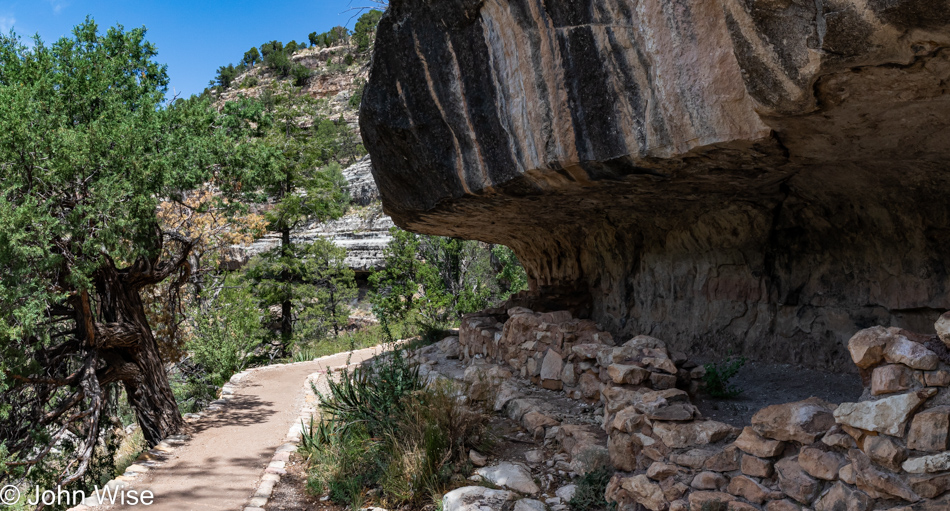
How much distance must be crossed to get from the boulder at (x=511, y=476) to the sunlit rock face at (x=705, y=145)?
2.25 m

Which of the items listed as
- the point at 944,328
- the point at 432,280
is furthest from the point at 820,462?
the point at 432,280

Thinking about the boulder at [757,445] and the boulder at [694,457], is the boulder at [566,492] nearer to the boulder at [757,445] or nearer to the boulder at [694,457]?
the boulder at [694,457]

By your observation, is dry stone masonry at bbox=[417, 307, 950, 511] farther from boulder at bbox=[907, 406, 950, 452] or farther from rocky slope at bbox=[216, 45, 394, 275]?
rocky slope at bbox=[216, 45, 394, 275]

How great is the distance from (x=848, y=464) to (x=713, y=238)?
12.9 ft

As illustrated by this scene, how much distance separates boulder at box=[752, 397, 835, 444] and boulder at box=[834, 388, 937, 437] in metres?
0.27

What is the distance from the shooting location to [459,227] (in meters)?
8.35

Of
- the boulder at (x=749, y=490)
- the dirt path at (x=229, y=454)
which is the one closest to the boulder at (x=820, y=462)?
the boulder at (x=749, y=490)

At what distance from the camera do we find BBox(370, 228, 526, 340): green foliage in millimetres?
17219

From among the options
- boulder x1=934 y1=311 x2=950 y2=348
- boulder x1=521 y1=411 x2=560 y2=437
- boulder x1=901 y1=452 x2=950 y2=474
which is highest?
boulder x1=934 y1=311 x2=950 y2=348

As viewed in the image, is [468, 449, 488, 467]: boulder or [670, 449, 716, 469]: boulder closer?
[670, 449, 716, 469]: boulder

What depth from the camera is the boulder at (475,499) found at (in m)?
4.03

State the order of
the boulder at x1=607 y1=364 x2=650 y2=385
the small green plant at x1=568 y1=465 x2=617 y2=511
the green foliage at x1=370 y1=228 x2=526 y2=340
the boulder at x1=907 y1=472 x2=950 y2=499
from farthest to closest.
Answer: the green foliage at x1=370 y1=228 x2=526 y2=340 → the boulder at x1=607 y1=364 x2=650 y2=385 → the small green plant at x1=568 y1=465 x2=617 y2=511 → the boulder at x1=907 y1=472 x2=950 y2=499

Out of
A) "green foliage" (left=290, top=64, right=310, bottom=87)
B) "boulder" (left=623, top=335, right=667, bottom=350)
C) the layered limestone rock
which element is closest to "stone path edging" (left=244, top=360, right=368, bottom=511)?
"boulder" (left=623, top=335, right=667, bottom=350)

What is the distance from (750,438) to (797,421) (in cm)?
28
